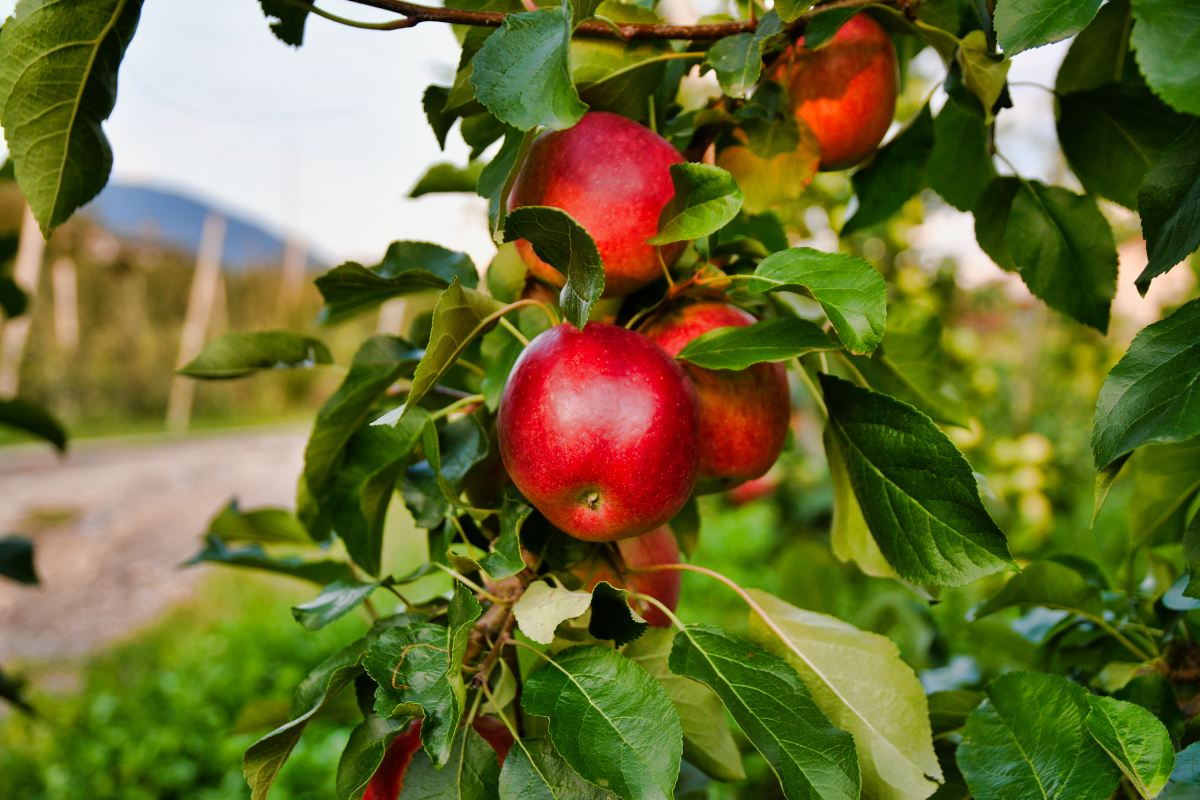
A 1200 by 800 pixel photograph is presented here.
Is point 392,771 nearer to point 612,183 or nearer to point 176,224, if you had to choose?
point 612,183

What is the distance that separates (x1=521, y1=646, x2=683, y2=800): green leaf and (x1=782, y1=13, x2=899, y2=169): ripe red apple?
0.43 m

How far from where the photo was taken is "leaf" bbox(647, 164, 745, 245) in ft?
1.66

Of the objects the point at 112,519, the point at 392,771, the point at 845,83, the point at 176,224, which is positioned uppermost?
the point at 845,83

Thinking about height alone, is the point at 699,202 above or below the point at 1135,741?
above

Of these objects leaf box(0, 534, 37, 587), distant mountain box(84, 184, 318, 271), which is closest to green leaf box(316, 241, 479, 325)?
leaf box(0, 534, 37, 587)

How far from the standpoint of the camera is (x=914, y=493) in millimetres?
528

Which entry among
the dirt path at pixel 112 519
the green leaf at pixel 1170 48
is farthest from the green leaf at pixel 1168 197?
the dirt path at pixel 112 519

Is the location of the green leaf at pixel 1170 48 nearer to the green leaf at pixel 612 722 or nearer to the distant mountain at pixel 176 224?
the green leaf at pixel 612 722

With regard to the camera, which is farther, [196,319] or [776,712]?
[196,319]

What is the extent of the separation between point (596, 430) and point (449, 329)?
0.10 metres

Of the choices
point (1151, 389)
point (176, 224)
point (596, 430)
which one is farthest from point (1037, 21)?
point (176, 224)

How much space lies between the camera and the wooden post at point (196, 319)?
12289 millimetres

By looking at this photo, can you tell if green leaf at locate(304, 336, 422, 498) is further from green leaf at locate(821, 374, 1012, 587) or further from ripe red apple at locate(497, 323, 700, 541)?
green leaf at locate(821, 374, 1012, 587)

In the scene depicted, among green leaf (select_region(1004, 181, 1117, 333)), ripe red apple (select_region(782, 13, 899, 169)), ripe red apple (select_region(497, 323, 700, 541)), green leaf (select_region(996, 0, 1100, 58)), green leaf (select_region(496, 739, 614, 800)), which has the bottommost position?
green leaf (select_region(496, 739, 614, 800))
